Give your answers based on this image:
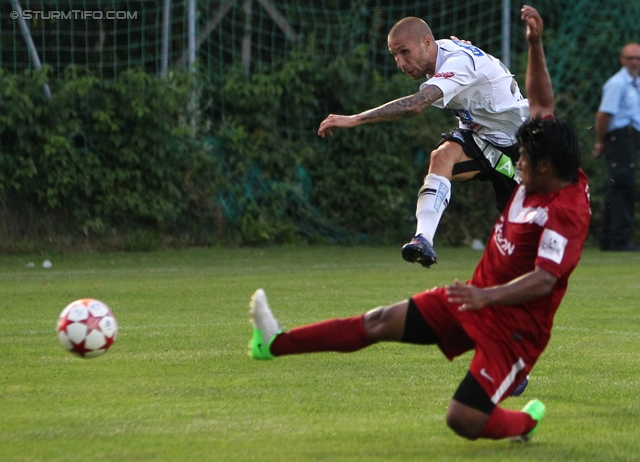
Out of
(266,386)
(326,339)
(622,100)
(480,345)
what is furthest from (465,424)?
(622,100)

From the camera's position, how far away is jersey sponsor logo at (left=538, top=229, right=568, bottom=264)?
4.53 metres

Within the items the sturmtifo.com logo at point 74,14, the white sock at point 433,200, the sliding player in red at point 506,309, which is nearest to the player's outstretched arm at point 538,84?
the sliding player in red at point 506,309

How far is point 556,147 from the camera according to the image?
4.67 m

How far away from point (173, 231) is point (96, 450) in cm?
1173

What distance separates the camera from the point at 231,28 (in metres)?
17.2

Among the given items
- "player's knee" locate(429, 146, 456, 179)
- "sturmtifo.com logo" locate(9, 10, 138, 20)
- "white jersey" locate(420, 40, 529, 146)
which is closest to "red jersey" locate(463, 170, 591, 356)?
"white jersey" locate(420, 40, 529, 146)

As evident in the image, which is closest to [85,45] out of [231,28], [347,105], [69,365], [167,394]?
[231,28]

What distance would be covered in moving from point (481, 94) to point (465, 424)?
3124mm

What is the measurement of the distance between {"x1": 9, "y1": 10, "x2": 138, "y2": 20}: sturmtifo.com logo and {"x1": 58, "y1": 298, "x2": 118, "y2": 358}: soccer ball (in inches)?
432

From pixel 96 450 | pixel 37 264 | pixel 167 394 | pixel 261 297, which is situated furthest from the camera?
pixel 37 264

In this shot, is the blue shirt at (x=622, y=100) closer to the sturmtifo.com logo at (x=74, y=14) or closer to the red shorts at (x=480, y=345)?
the sturmtifo.com logo at (x=74, y=14)

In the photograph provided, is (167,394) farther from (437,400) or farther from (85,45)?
(85,45)

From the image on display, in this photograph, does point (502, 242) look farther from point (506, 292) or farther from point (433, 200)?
point (433, 200)

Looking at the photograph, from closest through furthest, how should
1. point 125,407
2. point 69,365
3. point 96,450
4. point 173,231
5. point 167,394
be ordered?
1. point 96,450
2. point 125,407
3. point 167,394
4. point 69,365
5. point 173,231
